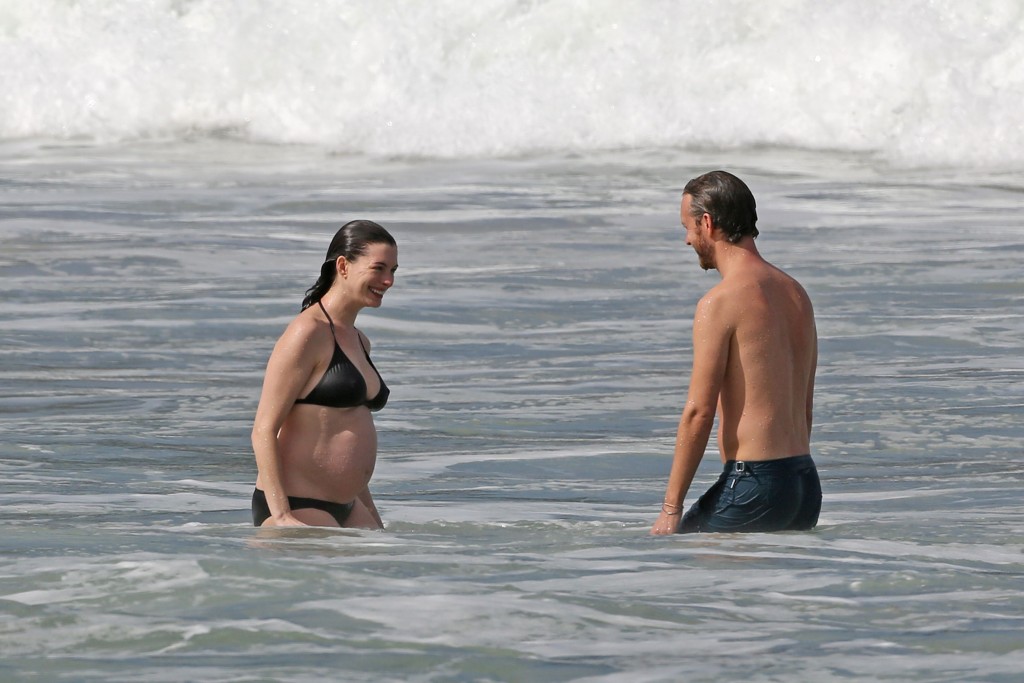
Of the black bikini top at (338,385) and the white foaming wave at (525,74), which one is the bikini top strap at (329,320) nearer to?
the black bikini top at (338,385)

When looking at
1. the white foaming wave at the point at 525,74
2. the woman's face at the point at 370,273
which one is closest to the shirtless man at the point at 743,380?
the woman's face at the point at 370,273

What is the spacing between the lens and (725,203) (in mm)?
6340

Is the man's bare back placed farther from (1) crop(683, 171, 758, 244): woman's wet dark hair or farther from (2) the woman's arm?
(2) the woman's arm

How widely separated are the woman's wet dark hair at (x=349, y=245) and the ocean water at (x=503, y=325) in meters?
0.88

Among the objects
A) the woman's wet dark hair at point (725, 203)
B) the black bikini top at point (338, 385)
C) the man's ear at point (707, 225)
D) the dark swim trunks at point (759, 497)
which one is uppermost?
the woman's wet dark hair at point (725, 203)

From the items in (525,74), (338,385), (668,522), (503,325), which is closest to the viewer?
(668,522)

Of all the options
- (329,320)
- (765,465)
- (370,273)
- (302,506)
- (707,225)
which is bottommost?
(302,506)

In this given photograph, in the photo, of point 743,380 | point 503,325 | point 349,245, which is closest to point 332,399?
point 349,245

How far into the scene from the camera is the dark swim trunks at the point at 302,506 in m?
6.68

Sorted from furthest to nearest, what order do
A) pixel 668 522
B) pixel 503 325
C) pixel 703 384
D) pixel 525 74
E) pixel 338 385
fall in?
pixel 525 74, pixel 503 325, pixel 338 385, pixel 668 522, pixel 703 384

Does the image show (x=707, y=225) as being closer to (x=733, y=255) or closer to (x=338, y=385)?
(x=733, y=255)

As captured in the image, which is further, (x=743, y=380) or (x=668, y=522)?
(x=668, y=522)

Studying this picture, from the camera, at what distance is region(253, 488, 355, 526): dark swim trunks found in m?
6.68

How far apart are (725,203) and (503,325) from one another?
667 cm
